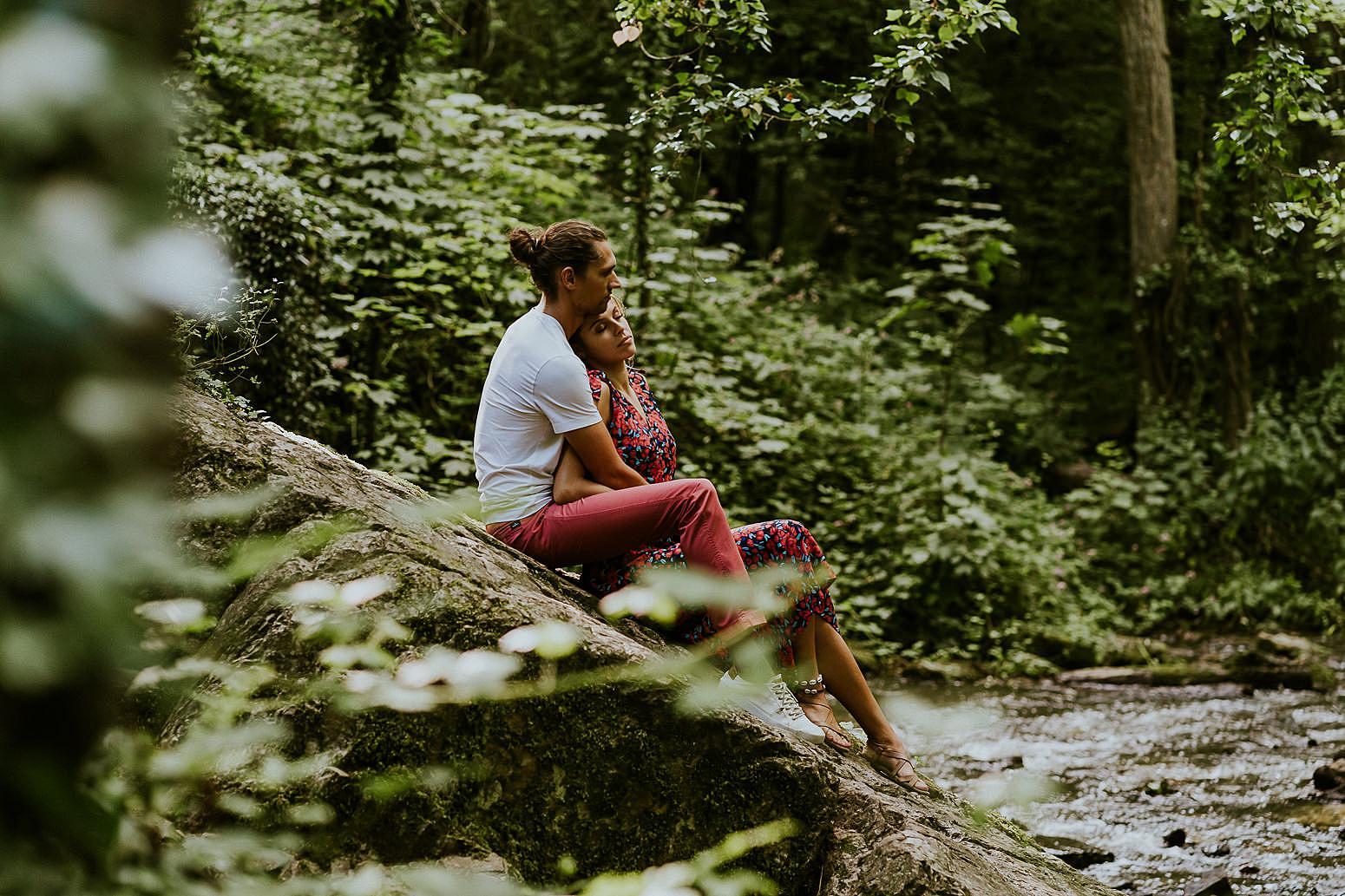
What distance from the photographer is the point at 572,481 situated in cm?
330

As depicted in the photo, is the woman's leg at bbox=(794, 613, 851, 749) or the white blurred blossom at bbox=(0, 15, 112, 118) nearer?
the white blurred blossom at bbox=(0, 15, 112, 118)

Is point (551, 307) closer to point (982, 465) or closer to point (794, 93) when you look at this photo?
point (794, 93)

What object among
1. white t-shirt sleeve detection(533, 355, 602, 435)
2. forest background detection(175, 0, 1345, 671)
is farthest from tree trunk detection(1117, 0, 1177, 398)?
white t-shirt sleeve detection(533, 355, 602, 435)

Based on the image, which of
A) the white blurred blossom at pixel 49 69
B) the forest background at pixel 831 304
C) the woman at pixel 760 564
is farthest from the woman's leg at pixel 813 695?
the white blurred blossom at pixel 49 69

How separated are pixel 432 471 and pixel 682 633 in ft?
17.3

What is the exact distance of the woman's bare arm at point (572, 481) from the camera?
129 inches

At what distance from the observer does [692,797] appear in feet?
8.93

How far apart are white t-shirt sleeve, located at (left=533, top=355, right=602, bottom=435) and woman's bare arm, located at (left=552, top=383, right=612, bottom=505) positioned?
0.07 m

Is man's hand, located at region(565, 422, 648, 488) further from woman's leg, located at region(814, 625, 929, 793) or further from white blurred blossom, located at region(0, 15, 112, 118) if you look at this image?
white blurred blossom, located at region(0, 15, 112, 118)

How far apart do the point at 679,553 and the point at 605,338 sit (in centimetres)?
74

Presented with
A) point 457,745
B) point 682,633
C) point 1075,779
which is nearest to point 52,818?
point 457,745

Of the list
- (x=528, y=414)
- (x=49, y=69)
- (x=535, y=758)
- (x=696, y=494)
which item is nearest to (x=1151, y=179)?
(x=696, y=494)

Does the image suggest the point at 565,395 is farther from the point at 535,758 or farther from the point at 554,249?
the point at 535,758

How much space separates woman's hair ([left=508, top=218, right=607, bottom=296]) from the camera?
3389mm
